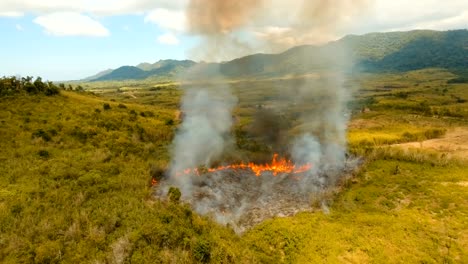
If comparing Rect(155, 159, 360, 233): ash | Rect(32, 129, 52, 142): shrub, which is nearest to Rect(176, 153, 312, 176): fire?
Rect(155, 159, 360, 233): ash

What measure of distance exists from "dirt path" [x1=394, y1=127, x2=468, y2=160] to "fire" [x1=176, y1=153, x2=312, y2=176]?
19448mm

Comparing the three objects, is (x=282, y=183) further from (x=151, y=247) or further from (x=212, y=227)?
(x=151, y=247)

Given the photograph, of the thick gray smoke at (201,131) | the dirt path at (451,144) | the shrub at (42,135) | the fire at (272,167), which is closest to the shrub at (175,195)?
the thick gray smoke at (201,131)

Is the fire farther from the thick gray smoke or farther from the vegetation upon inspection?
the vegetation

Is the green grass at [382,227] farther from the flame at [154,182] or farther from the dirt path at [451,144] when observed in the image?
the flame at [154,182]

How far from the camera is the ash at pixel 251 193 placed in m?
31.6

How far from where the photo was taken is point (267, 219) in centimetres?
3069

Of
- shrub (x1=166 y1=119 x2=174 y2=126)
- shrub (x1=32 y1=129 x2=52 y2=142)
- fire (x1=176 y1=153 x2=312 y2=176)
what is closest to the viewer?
fire (x1=176 y1=153 x2=312 y2=176)

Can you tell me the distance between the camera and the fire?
40625mm

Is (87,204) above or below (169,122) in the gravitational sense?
below

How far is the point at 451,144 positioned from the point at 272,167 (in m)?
29.0

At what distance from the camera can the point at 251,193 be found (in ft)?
119

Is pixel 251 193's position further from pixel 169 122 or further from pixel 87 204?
pixel 169 122

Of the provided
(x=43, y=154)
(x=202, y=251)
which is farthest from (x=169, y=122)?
(x=202, y=251)
